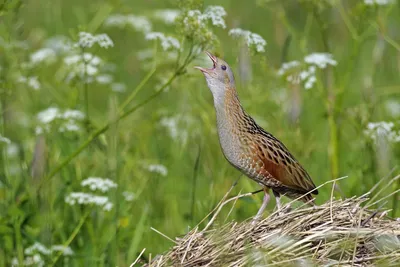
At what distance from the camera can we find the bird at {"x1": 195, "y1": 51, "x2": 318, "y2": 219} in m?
6.36

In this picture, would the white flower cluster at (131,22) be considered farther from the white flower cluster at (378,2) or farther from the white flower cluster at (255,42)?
the white flower cluster at (255,42)

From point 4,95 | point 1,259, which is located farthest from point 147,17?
point 1,259

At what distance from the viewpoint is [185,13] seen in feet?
21.7

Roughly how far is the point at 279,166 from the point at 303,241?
1313mm

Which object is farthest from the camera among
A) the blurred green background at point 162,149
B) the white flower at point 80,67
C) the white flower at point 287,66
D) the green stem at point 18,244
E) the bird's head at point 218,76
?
the white flower at point 287,66

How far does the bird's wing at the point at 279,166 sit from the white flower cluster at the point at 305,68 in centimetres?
115

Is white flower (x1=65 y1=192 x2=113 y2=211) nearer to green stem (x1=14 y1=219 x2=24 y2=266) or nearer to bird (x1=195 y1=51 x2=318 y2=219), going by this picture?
green stem (x1=14 y1=219 x2=24 y2=266)

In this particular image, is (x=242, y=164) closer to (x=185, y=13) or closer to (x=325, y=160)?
(x=185, y=13)

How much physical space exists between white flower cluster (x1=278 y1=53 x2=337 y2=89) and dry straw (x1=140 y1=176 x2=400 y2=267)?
2061 millimetres

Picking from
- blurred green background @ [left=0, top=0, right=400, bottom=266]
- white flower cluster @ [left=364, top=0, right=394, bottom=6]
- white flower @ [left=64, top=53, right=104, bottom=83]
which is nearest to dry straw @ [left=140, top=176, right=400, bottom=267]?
blurred green background @ [left=0, top=0, right=400, bottom=266]

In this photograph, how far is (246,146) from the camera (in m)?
6.39

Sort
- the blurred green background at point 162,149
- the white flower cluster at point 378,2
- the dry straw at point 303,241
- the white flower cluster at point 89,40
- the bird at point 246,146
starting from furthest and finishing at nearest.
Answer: the white flower cluster at point 378,2
the white flower cluster at point 89,40
the blurred green background at point 162,149
the bird at point 246,146
the dry straw at point 303,241

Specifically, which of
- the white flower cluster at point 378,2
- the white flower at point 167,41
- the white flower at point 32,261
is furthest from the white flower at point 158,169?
the white flower cluster at point 378,2

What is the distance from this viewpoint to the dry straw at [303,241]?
5.13 meters
